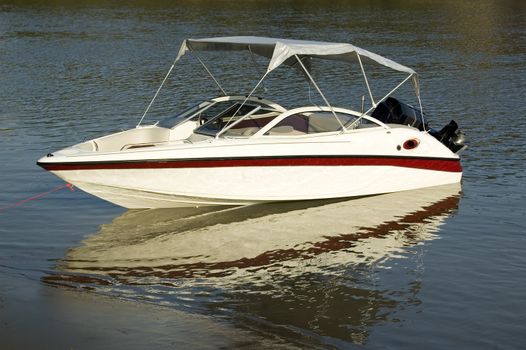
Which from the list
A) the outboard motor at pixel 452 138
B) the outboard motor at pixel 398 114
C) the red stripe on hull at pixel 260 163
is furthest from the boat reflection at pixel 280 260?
the outboard motor at pixel 398 114

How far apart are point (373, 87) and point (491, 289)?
1633 cm

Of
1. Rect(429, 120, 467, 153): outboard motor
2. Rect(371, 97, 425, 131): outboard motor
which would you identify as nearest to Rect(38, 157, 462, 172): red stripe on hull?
Rect(429, 120, 467, 153): outboard motor

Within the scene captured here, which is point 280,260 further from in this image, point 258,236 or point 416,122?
point 416,122

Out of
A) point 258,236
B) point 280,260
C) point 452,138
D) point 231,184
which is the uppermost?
point 452,138

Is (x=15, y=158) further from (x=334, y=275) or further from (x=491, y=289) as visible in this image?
(x=491, y=289)

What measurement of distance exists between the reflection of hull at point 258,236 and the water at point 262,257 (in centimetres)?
3

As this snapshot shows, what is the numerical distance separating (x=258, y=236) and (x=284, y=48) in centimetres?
296

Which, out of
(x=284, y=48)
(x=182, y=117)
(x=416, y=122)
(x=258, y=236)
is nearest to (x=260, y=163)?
(x=258, y=236)

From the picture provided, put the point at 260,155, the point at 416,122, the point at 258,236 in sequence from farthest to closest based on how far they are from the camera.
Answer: the point at 416,122
the point at 260,155
the point at 258,236

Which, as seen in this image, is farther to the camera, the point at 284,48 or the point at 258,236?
the point at 284,48

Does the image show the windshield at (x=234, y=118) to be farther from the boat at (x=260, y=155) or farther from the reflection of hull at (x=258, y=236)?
the reflection of hull at (x=258, y=236)

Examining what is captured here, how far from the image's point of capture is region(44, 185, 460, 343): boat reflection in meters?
10.9

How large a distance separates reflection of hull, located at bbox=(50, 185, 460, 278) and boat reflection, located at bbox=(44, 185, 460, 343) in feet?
0.05

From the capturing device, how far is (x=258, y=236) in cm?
1418
